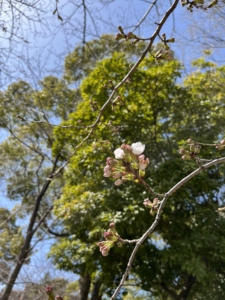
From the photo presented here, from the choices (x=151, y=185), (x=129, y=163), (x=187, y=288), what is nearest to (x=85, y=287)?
(x=187, y=288)

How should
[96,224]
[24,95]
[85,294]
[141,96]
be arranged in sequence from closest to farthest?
[96,224] → [141,96] → [85,294] → [24,95]

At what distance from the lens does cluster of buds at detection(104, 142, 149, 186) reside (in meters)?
0.88

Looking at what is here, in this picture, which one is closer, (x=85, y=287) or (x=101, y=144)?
(x=101, y=144)

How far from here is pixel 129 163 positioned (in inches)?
35.6

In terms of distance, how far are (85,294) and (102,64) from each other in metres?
4.11

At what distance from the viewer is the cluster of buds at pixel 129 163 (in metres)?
0.88

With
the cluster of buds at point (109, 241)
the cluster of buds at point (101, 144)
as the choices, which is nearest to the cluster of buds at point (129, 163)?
the cluster of buds at point (109, 241)

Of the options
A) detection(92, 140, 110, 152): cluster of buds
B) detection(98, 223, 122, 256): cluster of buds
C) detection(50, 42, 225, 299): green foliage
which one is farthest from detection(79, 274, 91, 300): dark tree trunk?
detection(98, 223, 122, 256): cluster of buds

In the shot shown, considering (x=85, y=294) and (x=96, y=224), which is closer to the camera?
(x=96, y=224)

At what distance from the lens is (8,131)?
7211 millimetres

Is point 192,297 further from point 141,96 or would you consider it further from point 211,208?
point 141,96

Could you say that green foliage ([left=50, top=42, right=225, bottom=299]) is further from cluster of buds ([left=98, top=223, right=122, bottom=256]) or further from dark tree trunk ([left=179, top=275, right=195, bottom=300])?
cluster of buds ([left=98, top=223, right=122, bottom=256])

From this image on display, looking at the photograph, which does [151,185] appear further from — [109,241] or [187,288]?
[109,241]

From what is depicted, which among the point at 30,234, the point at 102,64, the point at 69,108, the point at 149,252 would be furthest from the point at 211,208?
the point at 69,108
